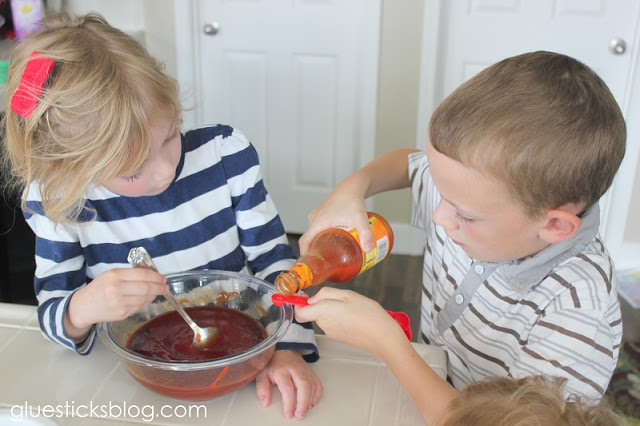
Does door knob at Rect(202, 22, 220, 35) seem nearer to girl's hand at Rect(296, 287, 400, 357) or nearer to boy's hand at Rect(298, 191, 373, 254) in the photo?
boy's hand at Rect(298, 191, 373, 254)

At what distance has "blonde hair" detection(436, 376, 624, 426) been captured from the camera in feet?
1.99

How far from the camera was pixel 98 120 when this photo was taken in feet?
3.09

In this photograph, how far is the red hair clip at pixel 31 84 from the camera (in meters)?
0.92

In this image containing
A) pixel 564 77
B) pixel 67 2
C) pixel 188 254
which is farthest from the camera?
pixel 67 2

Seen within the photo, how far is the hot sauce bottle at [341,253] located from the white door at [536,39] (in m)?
1.86

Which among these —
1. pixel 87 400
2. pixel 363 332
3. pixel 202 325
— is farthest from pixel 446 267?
pixel 87 400

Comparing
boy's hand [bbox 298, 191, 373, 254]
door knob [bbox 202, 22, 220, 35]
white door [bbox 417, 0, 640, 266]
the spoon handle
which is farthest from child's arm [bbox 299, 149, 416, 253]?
door knob [bbox 202, 22, 220, 35]

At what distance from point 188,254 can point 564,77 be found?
0.73 meters

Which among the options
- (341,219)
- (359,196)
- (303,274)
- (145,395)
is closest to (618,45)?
(359,196)

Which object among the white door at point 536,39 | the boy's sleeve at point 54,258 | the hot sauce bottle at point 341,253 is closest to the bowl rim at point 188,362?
the hot sauce bottle at point 341,253

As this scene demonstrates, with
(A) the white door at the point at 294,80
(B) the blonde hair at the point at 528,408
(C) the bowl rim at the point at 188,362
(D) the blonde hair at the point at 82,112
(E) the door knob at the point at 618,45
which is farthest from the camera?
(A) the white door at the point at 294,80

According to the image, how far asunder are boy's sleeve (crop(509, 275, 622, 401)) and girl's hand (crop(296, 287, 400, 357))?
0.19 m

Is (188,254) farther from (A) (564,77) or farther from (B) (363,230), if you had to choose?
(A) (564,77)

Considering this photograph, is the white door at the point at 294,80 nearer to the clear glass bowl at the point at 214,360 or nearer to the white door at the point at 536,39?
the white door at the point at 536,39
